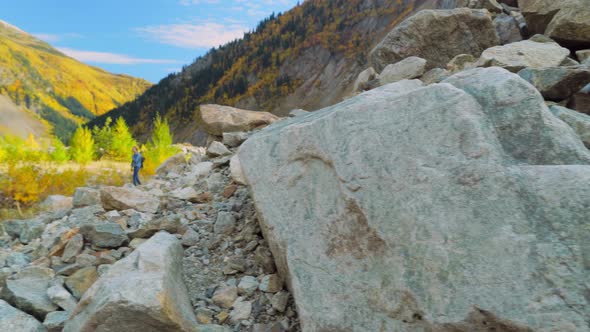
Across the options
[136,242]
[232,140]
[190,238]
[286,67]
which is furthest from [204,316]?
[286,67]

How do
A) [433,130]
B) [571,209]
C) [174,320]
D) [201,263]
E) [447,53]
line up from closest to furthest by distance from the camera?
[571,209] < [433,130] < [174,320] < [201,263] < [447,53]

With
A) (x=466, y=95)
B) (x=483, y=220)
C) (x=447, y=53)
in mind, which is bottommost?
(x=483, y=220)

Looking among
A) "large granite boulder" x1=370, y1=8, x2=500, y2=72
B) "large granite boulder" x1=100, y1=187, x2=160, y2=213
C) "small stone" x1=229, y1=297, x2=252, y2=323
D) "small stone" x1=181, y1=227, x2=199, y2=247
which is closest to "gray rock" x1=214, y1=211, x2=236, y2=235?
"small stone" x1=181, y1=227, x2=199, y2=247

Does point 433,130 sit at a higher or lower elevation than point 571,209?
higher

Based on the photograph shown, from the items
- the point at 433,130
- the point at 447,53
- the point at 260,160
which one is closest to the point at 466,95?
the point at 433,130

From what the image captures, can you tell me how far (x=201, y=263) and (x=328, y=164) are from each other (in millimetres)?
2425

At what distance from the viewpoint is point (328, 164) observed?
139 inches

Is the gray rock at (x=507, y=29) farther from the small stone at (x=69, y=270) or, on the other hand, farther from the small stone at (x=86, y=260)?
the small stone at (x=69, y=270)

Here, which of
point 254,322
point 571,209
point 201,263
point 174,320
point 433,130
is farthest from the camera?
point 201,263

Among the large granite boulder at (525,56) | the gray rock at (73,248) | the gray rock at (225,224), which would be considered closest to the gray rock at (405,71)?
the large granite boulder at (525,56)

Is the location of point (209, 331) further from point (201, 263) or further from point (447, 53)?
point (447, 53)

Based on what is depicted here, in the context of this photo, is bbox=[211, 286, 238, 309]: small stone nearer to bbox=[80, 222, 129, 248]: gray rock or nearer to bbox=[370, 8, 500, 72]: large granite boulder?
bbox=[80, 222, 129, 248]: gray rock

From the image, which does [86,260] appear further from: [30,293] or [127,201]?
[127,201]

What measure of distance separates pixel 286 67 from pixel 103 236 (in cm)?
8776
